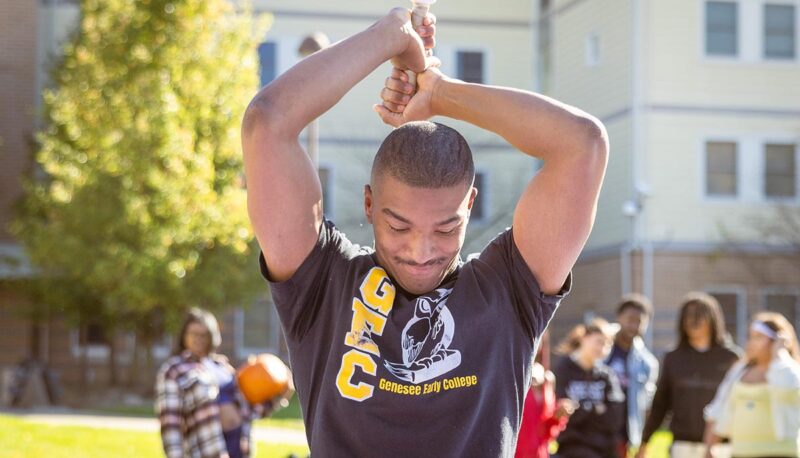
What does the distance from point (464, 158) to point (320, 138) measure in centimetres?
3385

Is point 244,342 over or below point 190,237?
below

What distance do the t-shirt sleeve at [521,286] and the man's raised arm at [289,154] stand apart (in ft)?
1.32

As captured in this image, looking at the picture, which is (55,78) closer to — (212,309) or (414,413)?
(212,309)

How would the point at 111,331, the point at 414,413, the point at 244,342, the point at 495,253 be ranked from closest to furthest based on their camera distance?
the point at 414,413, the point at 495,253, the point at 111,331, the point at 244,342

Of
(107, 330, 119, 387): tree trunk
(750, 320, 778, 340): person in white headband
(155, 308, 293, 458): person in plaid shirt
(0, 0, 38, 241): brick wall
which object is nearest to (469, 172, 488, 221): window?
(107, 330, 119, 387): tree trunk

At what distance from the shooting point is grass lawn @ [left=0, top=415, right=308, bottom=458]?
1664cm

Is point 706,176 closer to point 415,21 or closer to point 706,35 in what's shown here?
point 706,35

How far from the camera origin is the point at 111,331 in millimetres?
30938

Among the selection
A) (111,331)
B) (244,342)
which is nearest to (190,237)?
(111,331)

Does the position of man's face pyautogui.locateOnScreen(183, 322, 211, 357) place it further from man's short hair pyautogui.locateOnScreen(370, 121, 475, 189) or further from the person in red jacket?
man's short hair pyautogui.locateOnScreen(370, 121, 475, 189)

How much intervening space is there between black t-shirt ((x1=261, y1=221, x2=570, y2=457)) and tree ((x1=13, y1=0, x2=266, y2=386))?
24.3 metres

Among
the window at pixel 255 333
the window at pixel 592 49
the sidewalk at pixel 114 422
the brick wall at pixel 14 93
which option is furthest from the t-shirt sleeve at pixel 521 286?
the window at pixel 255 333

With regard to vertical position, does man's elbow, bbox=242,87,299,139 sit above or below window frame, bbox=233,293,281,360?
above

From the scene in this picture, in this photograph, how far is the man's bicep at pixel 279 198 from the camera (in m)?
3.00
